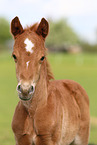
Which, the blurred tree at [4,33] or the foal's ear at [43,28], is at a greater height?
the blurred tree at [4,33]

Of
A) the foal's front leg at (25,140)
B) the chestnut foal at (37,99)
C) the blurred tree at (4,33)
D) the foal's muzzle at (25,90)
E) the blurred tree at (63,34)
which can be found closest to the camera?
the foal's muzzle at (25,90)

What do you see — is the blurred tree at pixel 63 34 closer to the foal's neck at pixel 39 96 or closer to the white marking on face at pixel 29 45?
the foal's neck at pixel 39 96

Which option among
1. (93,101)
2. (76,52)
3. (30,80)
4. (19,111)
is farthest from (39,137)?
(76,52)

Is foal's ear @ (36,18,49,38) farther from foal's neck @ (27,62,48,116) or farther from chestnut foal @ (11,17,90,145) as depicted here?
foal's neck @ (27,62,48,116)

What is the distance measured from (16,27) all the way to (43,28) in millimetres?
374

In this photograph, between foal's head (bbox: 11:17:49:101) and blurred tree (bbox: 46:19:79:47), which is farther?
blurred tree (bbox: 46:19:79:47)

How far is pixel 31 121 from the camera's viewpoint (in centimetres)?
377

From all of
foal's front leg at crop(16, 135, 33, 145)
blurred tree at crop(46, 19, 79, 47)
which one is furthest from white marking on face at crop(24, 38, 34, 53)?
blurred tree at crop(46, 19, 79, 47)

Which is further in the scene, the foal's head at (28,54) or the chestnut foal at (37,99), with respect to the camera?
the chestnut foal at (37,99)

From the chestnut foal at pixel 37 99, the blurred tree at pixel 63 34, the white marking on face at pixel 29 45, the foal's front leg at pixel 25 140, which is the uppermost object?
the blurred tree at pixel 63 34

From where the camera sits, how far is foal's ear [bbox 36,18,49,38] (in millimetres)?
3781

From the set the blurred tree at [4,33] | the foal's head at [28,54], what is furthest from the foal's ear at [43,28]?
the blurred tree at [4,33]

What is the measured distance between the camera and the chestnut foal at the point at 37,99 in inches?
134

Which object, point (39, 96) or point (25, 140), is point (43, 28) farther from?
point (25, 140)
